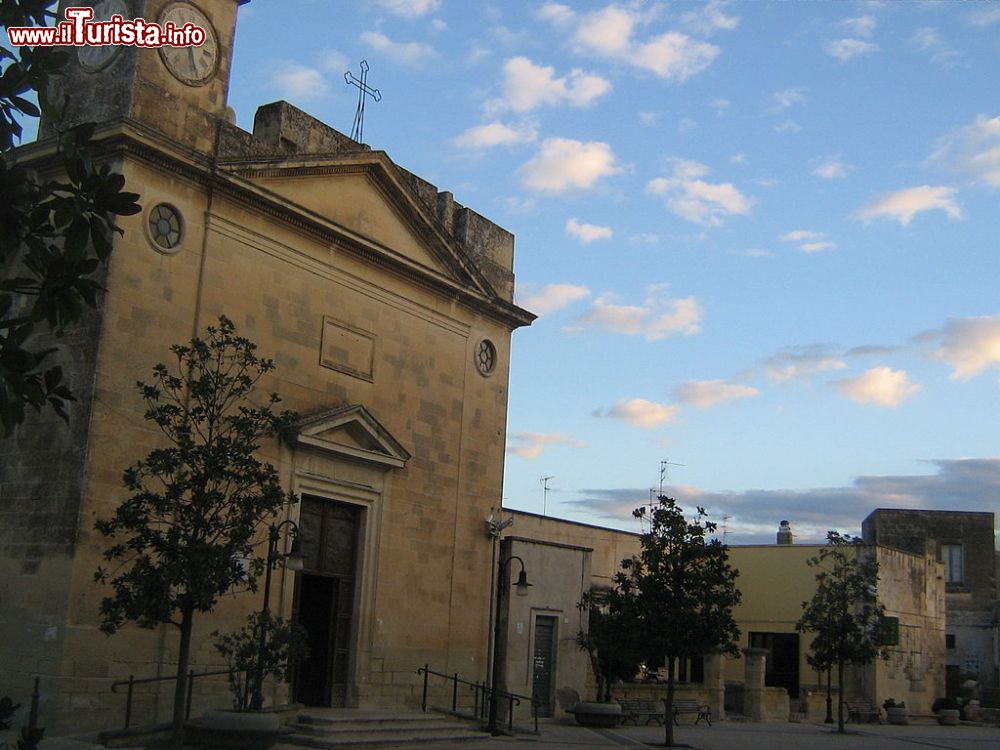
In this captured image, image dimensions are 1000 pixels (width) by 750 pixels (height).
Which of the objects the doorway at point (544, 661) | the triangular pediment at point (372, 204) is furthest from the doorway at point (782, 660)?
the triangular pediment at point (372, 204)

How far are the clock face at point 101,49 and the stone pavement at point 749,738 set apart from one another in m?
11.7

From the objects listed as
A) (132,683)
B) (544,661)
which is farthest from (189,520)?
(544,661)

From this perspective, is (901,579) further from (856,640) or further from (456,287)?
(456,287)

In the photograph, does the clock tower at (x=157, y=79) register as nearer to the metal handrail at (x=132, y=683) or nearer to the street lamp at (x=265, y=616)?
the street lamp at (x=265, y=616)

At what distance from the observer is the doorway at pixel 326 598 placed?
1906cm

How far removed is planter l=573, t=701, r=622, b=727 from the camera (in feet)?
77.7

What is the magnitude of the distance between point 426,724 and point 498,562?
4.80 m

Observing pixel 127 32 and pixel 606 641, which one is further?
pixel 606 641

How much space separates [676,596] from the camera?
815 inches

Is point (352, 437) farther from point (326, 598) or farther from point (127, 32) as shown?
point (127, 32)

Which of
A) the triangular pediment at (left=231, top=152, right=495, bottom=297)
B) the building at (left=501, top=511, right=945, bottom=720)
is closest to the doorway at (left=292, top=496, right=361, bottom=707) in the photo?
the triangular pediment at (left=231, top=152, right=495, bottom=297)

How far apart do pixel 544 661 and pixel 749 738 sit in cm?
452

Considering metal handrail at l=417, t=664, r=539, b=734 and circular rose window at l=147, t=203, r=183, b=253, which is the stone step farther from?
circular rose window at l=147, t=203, r=183, b=253

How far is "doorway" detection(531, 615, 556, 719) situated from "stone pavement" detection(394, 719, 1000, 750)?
15.9 inches
